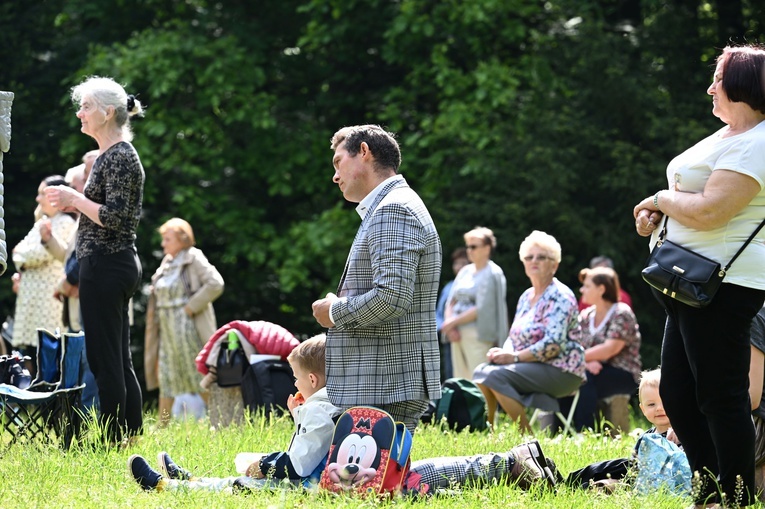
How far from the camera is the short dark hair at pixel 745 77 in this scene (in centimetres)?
437

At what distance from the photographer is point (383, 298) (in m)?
4.66

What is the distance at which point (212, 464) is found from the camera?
5680 mm

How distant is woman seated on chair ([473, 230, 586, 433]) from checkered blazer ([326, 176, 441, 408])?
3151mm

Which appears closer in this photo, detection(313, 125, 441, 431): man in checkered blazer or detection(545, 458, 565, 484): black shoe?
detection(313, 125, 441, 431): man in checkered blazer

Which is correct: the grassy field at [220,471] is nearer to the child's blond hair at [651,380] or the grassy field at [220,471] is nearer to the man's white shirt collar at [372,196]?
the child's blond hair at [651,380]

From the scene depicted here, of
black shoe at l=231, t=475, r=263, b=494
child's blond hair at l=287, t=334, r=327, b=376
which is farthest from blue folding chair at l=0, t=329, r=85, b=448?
child's blond hair at l=287, t=334, r=327, b=376

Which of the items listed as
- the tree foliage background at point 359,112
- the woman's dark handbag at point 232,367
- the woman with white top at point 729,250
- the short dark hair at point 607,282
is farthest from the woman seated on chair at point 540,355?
the tree foliage background at point 359,112

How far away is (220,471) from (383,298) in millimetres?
1473

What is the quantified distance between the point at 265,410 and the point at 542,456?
9.63ft

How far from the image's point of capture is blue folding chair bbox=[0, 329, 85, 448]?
5828mm

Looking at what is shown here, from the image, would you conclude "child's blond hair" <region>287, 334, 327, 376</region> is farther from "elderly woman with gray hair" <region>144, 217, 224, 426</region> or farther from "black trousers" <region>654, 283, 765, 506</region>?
"elderly woman with gray hair" <region>144, 217, 224, 426</region>

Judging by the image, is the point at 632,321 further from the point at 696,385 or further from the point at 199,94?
the point at 199,94

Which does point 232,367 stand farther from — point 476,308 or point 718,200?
point 718,200

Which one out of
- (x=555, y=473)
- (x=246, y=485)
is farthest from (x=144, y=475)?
(x=555, y=473)
